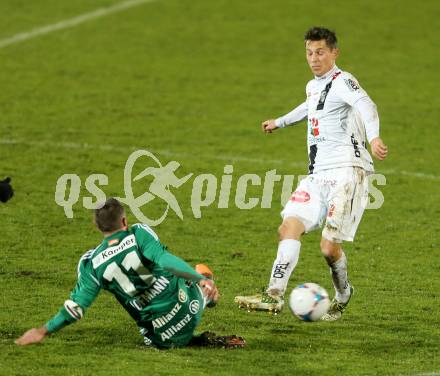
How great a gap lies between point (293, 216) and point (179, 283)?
1.25m

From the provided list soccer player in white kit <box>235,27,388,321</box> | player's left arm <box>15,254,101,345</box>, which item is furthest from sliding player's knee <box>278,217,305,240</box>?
player's left arm <box>15,254,101,345</box>

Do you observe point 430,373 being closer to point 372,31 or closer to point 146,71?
point 146,71

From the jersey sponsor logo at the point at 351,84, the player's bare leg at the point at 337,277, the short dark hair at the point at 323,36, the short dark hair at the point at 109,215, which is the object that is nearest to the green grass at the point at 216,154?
the player's bare leg at the point at 337,277

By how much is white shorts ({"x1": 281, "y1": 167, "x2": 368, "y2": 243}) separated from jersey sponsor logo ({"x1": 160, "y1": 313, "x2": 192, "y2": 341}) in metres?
1.33

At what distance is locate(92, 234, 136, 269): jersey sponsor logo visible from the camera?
7.90 meters

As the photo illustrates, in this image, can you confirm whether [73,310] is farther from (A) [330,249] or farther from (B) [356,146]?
(B) [356,146]

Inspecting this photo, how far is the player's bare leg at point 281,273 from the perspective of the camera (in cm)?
855

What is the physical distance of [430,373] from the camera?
7.83m

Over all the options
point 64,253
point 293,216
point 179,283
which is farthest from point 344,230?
point 64,253

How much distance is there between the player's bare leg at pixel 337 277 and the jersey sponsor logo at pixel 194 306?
1294mm

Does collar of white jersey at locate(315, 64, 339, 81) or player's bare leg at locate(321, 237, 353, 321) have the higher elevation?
collar of white jersey at locate(315, 64, 339, 81)

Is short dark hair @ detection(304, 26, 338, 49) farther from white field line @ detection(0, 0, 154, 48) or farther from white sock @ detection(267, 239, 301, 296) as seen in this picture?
white field line @ detection(0, 0, 154, 48)

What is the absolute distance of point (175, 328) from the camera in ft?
27.1

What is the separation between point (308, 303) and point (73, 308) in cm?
180
